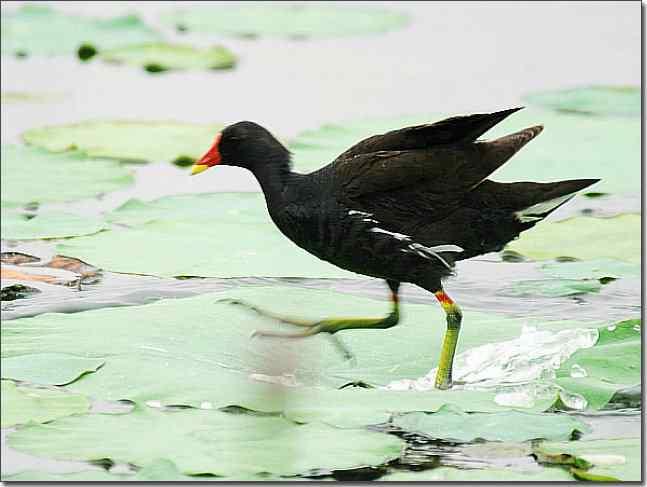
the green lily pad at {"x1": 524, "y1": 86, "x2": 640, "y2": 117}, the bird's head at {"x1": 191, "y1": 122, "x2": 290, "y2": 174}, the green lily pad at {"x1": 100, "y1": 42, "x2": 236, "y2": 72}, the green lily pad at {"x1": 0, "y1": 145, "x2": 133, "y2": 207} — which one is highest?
the green lily pad at {"x1": 100, "y1": 42, "x2": 236, "y2": 72}

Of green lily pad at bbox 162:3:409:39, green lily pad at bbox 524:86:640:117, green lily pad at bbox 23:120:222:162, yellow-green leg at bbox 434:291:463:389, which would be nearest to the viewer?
yellow-green leg at bbox 434:291:463:389

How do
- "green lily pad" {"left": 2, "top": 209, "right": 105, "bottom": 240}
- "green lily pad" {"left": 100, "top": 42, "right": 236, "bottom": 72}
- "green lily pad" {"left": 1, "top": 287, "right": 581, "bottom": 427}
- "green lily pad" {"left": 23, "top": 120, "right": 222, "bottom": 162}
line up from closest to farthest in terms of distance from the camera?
"green lily pad" {"left": 1, "top": 287, "right": 581, "bottom": 427} < "green lily pad" {"left": 2, "top": 209, "right": 105, "bottom": 240} < "green lily pad" {"left": 23, "top": 120, "right": 222, "bottom": 162} < "green lily pad" {"left": 100, "top": 42, "right": 236, "bottom": 72}

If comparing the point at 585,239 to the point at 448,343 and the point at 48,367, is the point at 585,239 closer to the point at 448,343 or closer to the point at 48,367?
the point at 448,343

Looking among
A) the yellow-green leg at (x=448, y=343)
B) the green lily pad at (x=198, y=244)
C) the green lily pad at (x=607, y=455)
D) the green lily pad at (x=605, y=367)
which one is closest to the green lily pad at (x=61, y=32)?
the green lily pad at (x=198, y=244)

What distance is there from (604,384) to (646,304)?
0.42 meters

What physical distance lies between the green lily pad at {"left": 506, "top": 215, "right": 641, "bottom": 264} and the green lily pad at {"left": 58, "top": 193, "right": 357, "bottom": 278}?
0.59m

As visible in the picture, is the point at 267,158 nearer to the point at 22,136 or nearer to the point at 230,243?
the point at 230,243

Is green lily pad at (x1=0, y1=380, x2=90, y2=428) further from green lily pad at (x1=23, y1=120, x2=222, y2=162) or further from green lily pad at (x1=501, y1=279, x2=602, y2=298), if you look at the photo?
green lily pad at (x1=23, y1=120, x2=222, y2=162)

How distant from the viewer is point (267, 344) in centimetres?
372

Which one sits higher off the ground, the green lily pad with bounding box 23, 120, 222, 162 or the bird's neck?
the green lily pad with bounding box 23, 120, 222, 162

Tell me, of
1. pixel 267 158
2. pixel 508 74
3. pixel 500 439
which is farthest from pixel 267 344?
pixel 508 74

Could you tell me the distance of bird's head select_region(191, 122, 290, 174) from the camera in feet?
12.5

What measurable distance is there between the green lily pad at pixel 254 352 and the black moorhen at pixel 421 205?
184 millimetres

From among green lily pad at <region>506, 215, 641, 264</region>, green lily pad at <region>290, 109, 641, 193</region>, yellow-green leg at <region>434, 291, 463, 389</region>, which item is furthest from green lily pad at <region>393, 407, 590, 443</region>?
green lily pad at <region>290, 109, 641, 193</region>
